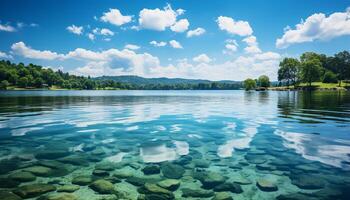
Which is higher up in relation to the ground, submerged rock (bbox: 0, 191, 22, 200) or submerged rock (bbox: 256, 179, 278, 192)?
submerged rock (bbox: 0, 191, 22, 200)

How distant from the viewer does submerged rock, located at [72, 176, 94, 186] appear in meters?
A: 8.95

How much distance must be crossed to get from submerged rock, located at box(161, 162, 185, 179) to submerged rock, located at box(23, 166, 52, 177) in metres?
4.74

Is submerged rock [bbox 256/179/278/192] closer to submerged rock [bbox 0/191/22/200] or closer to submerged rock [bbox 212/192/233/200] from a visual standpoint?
submerged rock [bbox 212/192/233/200]

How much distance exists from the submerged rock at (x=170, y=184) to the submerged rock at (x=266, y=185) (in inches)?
117

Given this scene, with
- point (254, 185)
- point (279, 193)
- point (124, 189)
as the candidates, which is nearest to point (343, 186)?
point (279, 193)

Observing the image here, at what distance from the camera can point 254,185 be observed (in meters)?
8.84

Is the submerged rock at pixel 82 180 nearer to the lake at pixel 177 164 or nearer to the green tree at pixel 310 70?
the lake at pixel 177 164

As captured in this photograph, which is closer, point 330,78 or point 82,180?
point 82,180

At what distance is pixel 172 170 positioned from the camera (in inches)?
405

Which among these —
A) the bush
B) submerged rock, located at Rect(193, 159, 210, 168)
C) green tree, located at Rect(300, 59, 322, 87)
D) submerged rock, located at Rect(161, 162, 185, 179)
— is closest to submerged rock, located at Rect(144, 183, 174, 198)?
submerged rock, located at Rect(161, 162, 185, 179)

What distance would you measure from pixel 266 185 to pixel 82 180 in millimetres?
6841

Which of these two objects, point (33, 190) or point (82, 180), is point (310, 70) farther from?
point (33, 190)

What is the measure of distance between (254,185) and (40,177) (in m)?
8.26

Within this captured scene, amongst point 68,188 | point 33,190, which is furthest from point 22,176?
point 68,188
